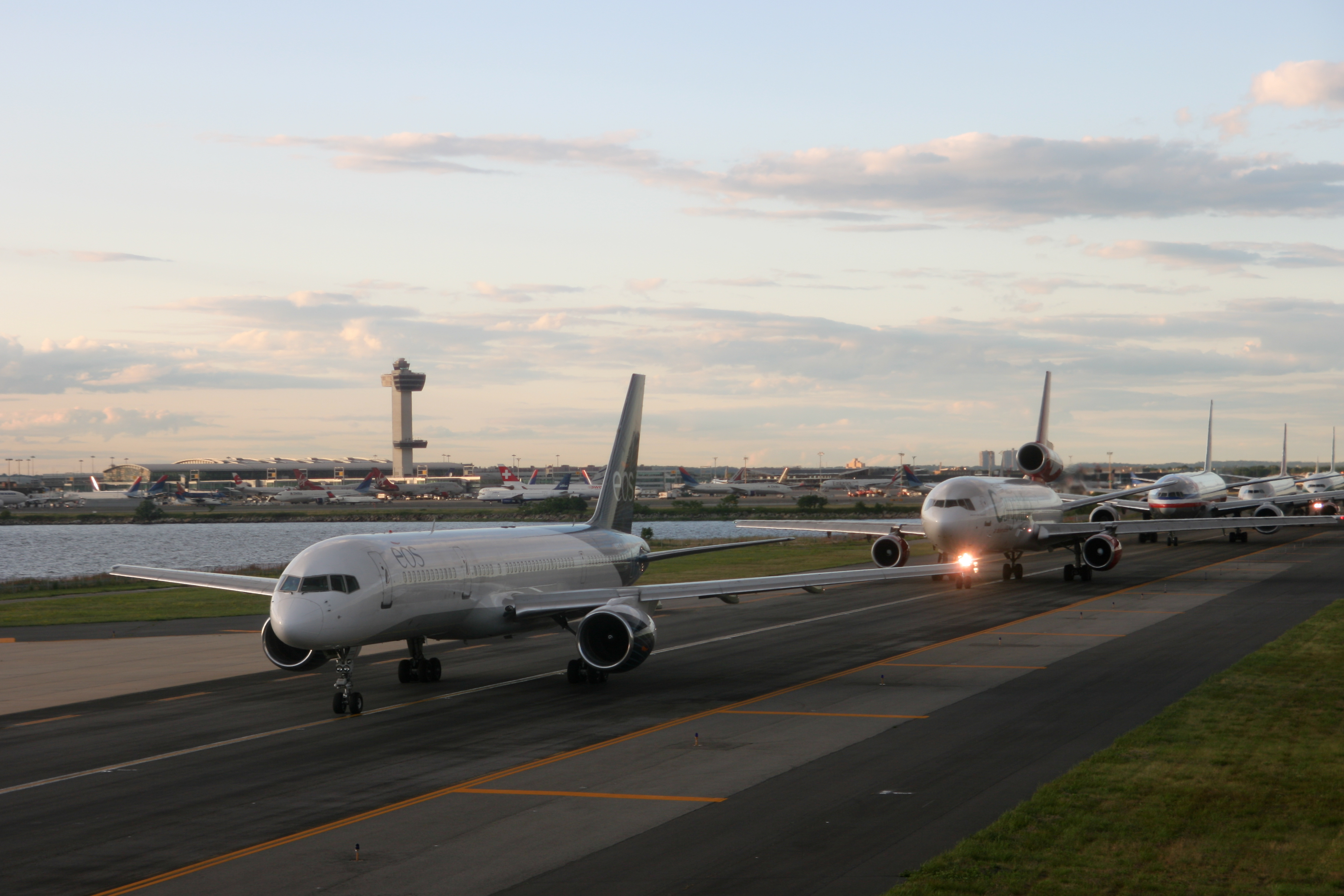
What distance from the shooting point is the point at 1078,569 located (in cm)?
5638

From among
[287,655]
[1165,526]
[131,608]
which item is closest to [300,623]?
[287,655]

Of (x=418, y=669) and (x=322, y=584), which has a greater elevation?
(x=322, y=584)

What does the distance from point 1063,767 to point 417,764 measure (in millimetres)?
11131

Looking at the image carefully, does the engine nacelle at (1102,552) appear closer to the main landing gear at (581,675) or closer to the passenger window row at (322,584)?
the main landing gear at (581,675)

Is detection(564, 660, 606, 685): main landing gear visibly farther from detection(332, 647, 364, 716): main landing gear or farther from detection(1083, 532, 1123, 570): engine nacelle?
detection(1083, 532, 1123, 570): engine nacelle

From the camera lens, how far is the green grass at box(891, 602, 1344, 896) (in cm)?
1338

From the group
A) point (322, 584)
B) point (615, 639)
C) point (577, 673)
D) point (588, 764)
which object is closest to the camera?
point (588, 764)

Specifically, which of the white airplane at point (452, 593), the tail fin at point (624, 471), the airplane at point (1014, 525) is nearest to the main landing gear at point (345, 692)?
the white airplane at point (452, 593)

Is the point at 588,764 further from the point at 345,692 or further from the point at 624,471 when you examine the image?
the point at 624,471

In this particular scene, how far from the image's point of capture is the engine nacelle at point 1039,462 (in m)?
63.2

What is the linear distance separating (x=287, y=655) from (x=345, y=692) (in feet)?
7.21

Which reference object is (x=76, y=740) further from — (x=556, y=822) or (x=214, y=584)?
(x=556, y=822)

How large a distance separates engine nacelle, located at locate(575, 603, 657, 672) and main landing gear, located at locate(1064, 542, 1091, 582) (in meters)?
35.0

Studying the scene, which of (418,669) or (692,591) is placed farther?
(418,669)
